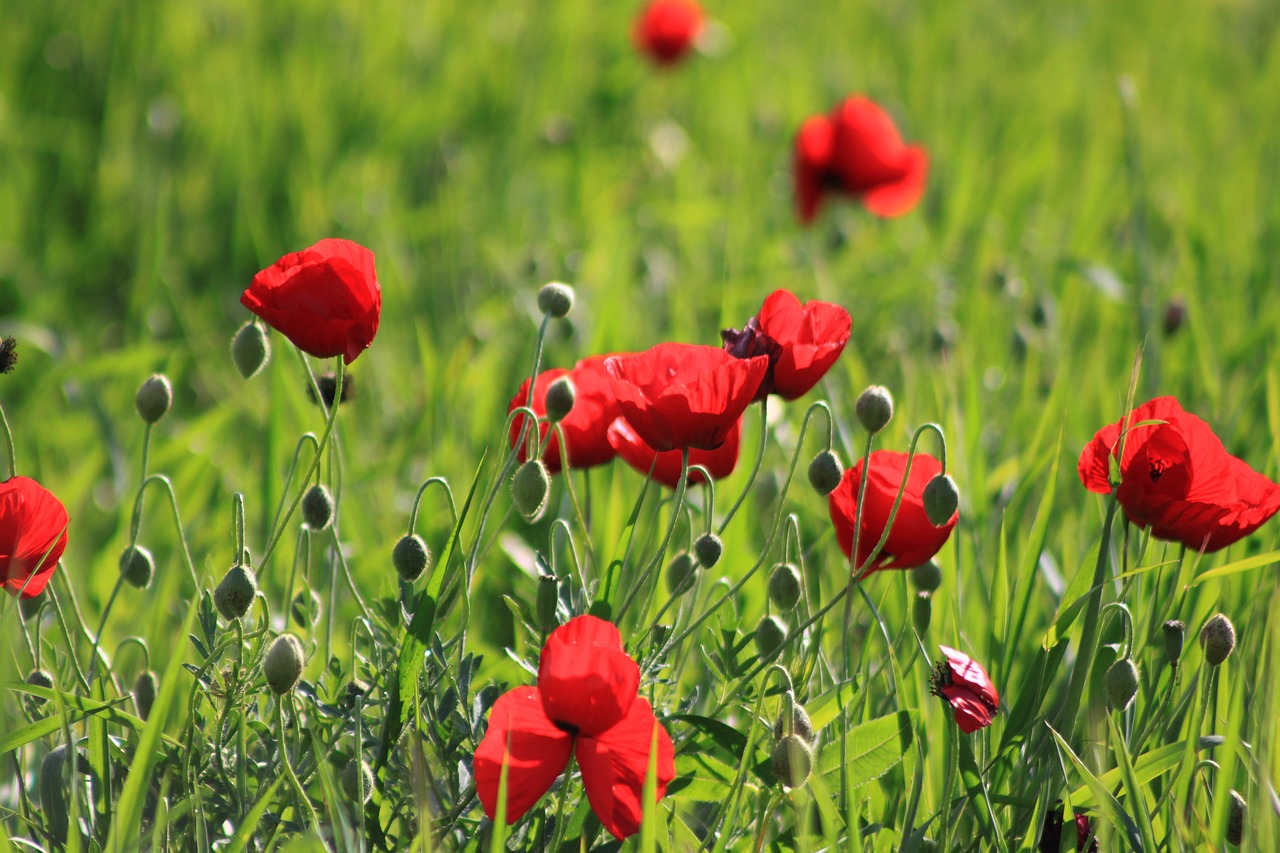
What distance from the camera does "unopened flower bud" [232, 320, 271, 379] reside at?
1.01 metres

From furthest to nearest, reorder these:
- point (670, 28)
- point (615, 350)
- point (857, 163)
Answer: point (670, 28)
point (857, 163)
point (615, 350)

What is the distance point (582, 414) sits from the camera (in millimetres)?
1013

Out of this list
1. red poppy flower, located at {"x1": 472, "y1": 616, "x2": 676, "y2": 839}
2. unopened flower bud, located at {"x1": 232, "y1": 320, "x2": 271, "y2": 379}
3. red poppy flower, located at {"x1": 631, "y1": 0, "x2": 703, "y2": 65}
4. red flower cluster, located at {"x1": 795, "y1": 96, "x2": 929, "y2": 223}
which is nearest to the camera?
red poppy flower, located at {"x1": 472, "y1": 616, "x2": 676, "y2": 839}

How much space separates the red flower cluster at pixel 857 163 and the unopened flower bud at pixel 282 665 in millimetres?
1599

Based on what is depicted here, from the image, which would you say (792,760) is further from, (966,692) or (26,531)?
(26,531)

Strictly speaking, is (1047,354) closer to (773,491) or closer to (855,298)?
(855,298)

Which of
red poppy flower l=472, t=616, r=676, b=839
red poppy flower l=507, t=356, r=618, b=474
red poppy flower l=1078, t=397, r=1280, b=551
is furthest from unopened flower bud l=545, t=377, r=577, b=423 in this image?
red poppy flower l=1078, t=397, r=1280, b=551

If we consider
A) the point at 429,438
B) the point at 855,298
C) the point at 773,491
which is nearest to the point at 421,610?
the point at 773,491

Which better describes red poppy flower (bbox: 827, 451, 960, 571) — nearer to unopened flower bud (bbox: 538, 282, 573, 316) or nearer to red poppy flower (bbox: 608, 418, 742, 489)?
red poppy flower (bbox: 608, 418, 742, 489)

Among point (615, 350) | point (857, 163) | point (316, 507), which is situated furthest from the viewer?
point (857, 163)

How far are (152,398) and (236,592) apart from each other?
0.27 metres

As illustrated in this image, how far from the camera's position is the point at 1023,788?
2.96 ft

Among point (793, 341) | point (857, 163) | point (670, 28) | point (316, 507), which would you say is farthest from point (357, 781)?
point (670, 28)

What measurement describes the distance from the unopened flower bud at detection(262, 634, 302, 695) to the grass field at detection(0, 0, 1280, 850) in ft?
0.18
